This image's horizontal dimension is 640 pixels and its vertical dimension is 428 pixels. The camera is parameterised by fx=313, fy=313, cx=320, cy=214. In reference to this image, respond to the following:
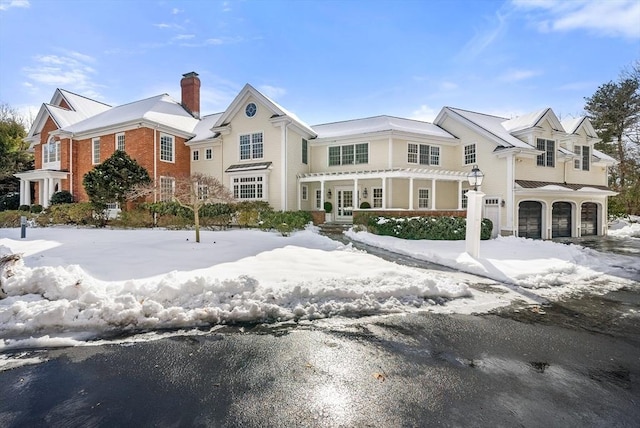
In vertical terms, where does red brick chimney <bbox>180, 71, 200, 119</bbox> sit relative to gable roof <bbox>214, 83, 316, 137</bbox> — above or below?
above

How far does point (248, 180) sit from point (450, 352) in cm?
1833

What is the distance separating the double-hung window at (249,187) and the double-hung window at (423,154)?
9.96 meters

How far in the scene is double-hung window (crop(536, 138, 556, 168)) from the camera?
67.5 feet

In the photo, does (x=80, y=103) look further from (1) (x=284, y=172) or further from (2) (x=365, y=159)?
(2) (x=365, y=159)

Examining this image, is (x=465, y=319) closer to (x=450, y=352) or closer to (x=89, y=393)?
(x=450, y=352)

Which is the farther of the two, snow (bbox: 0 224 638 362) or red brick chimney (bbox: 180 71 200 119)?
red brick chimney (bbox: 180 71 200 119)

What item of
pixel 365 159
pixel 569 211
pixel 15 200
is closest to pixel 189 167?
pixel 365 159

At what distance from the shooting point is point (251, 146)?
2097cm

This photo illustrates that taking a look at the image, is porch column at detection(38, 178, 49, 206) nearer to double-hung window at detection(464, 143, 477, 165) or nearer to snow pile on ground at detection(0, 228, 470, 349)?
snow pile on ground at detection(0, 228, 470, 349)

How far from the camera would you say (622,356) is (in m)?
4.11

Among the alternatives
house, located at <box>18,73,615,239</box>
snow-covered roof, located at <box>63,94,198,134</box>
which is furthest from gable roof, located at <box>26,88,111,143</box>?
snow-covered roof, located at <box>63,94,198,134</box>

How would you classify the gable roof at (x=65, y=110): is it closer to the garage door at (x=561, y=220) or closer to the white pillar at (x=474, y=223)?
the white pillar at (x=474, y=223)

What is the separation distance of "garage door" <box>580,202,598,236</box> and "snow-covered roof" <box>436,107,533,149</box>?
22.4 ft

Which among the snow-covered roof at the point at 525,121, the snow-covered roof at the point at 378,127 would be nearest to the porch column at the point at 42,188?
Result: the snow-covered roof at the point at 378,127
